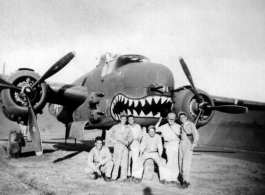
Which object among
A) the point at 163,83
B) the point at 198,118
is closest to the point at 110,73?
the point at 163,83

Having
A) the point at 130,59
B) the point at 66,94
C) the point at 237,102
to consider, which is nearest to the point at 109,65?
the point at 130,59

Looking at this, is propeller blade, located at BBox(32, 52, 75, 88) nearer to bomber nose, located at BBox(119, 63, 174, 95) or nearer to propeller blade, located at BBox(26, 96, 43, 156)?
propeller blade, located at BBox(26, 96, 43, 156)

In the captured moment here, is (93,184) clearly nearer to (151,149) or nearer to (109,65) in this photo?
(151,149)

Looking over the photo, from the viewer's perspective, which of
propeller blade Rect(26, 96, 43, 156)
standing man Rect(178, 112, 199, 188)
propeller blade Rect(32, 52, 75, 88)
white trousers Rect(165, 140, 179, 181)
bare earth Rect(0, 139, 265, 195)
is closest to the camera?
bare earth Rect(0, 139, 265, 195)

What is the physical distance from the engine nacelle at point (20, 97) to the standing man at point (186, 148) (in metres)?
5.72

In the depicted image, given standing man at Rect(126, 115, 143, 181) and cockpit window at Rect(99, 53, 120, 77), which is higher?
cockpit window at Rect(99, 53, 120, 77)

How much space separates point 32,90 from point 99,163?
4442 mm

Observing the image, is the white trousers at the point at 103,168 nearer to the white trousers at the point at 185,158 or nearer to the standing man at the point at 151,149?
the standing man at the point at 151,149

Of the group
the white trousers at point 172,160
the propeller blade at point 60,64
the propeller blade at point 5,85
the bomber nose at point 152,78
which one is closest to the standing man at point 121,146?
the white trousers at point 172,160

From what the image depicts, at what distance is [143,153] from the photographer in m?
5.91

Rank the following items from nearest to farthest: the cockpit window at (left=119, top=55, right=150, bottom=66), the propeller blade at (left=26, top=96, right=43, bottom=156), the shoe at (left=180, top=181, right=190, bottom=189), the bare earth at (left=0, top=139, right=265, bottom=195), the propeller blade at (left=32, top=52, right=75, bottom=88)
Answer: the bare earth at (left=0, top=139, right=265, bottom=195)
the shoe at (left=180, top=181, right=190, bottom=189)
the propeller blade at (left=26, top=96, right=43, bottom=156)
the cockpit window at (left=119, top=55, right=150, bottom=66)
the propeller blade at (left=32, top=52, right=75, bottom=88)

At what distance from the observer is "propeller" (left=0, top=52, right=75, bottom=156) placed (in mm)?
7949

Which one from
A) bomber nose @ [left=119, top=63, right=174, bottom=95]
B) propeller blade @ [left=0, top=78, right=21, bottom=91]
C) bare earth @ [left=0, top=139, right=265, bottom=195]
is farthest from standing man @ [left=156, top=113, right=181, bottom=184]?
propeller blade @ [left=0, top=78, right=21, bottom=91]

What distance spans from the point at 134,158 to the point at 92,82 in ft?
17.4
